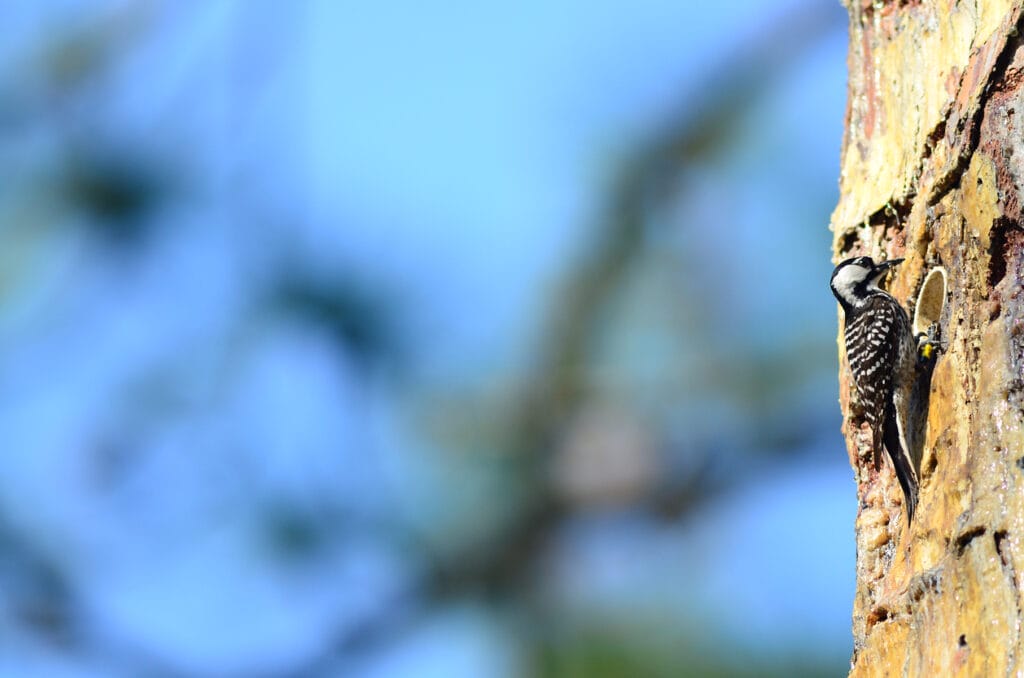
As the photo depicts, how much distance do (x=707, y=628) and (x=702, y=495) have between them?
0.68m

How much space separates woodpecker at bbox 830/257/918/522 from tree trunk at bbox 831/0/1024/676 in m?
0.07

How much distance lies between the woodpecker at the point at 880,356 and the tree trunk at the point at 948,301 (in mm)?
69

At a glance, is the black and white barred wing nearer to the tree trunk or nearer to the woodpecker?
the woodpecker

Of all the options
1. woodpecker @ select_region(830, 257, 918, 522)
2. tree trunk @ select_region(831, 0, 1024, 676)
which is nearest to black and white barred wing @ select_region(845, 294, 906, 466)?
woodpecker @ select_region(830, 257, 918, 522)

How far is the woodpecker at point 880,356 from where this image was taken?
3602mm

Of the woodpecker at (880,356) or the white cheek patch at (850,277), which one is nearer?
the woodpecker at (880,356)

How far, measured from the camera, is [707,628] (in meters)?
3.81

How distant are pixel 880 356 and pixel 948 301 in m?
0.33

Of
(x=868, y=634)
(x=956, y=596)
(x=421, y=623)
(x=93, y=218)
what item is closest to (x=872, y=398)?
(x=868, y=634)

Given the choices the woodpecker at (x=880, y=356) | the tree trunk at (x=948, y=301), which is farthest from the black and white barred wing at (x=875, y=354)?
the tree trunk at (x=948, y=301)

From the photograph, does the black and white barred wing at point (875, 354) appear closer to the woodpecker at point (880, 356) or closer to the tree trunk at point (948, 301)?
the woodpecker at point (880, 356)

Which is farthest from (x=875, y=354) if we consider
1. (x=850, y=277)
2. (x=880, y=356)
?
(x=850, y=277)

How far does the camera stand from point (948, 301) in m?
3.44

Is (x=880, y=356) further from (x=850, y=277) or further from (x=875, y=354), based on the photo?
(x=850, y=277)
